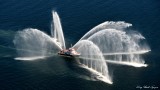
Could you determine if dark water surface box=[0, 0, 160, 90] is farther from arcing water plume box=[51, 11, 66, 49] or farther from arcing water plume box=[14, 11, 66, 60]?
arcing water plume box=[14, 11, 66, 60]

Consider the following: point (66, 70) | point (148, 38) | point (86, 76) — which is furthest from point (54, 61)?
point (148, 38)

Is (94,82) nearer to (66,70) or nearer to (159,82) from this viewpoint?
(66,70)

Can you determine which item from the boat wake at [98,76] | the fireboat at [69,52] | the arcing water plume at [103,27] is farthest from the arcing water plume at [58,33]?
the boat wake at [98,76]

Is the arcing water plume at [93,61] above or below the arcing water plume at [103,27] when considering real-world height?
below

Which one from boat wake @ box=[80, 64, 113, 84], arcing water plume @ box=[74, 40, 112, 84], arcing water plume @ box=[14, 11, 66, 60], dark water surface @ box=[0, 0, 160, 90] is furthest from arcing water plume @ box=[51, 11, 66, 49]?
boat wake @ box=[80, 64, 113, 84]

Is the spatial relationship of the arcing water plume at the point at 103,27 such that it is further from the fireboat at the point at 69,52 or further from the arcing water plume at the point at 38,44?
Result: the arcing water plume at the point at 38,44

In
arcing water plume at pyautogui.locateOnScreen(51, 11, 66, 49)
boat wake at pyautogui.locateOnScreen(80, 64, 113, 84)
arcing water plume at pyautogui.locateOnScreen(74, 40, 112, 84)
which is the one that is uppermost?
arcing water plume at pyautogui.locateOnScreen(51, 11, 66, 49)

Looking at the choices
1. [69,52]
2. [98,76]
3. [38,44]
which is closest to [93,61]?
[98,76]

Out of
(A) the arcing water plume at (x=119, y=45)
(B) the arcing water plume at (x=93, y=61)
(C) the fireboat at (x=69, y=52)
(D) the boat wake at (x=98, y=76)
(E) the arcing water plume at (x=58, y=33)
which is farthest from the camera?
(E) the arcing water plume at (x=58, y=33)

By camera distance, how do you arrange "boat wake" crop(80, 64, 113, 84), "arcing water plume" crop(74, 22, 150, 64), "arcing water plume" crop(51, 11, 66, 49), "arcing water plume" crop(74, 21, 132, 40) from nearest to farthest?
"boat wake" crop(80, 64, 113, 84)
"arcing water plume" crop(74, 22, 150, 64)
"arcing water plume" crop(74, 21, 132, 40)
"arcing water plume" crop(51, 11, 66, 49)
